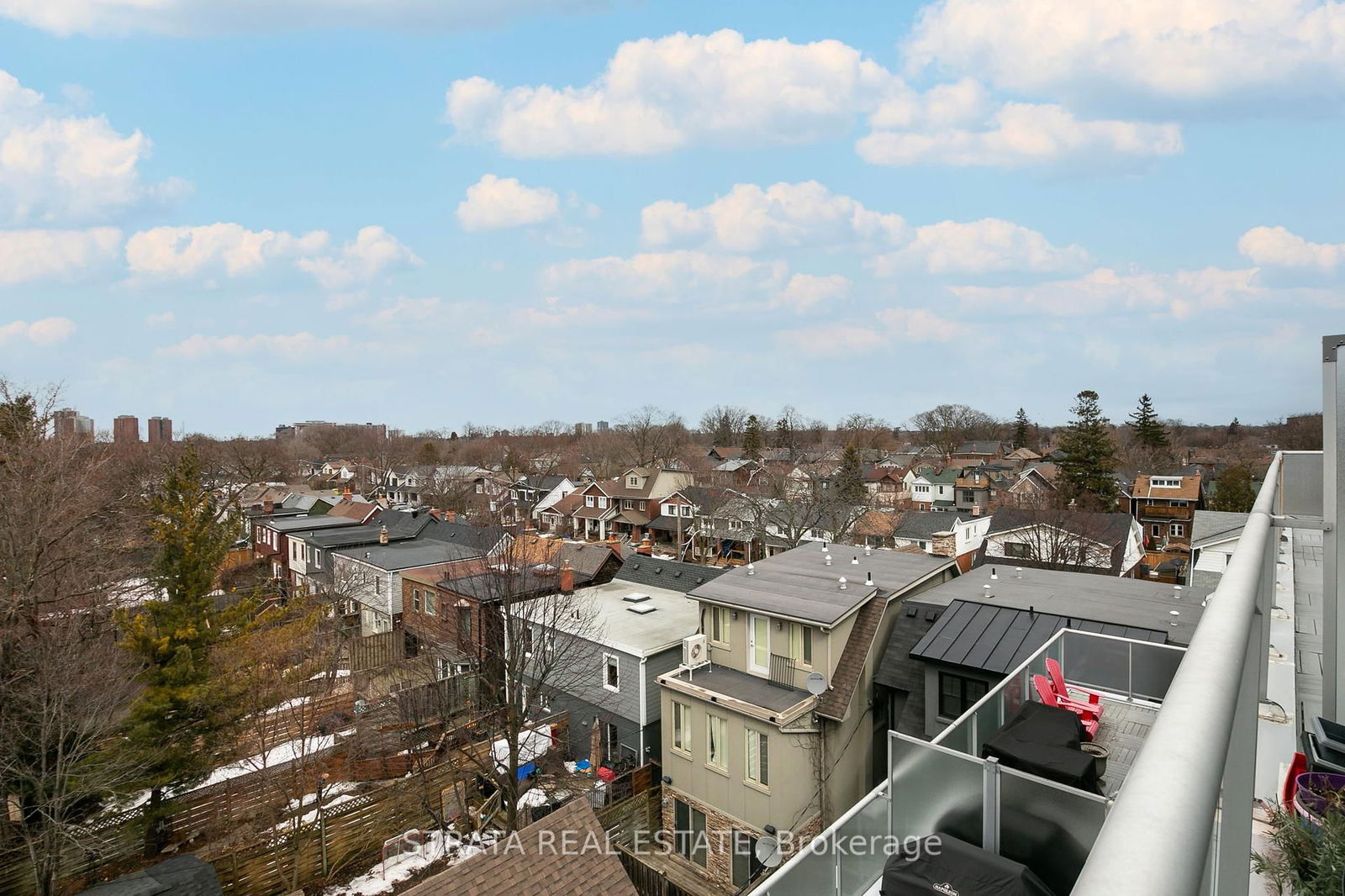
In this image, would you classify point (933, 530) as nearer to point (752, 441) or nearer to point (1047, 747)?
point (1047, 747)

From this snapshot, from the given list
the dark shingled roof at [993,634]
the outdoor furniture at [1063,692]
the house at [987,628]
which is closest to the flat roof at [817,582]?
the house at [987,628]

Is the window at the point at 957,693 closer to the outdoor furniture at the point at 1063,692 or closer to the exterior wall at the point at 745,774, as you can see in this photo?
the exterior wall at the point at 745,774

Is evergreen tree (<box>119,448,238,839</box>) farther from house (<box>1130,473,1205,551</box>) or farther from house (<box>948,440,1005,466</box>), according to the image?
house (<box>948,440,1005,466</box>)

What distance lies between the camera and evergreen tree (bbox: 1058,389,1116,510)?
151 ft

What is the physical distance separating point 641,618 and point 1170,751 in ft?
67.0

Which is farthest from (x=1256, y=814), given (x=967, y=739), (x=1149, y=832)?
(x=1149, y=832)

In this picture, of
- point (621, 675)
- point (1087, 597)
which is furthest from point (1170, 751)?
point (621, 675)

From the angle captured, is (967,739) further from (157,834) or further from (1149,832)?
(157,834)

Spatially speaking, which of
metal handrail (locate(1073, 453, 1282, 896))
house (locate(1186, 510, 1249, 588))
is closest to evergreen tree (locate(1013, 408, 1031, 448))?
house (locate(1186, 510, 1249, 588))

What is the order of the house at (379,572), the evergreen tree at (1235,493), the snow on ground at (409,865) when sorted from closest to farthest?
the snow on ground at (409,865) < the house at (379,572) < the evergreen tree at (1235,493)

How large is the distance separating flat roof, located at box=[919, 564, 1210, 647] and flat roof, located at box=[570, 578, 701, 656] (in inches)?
258

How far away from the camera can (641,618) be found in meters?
20.6

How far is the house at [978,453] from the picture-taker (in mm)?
86812

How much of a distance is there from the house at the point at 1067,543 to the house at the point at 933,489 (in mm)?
22762
